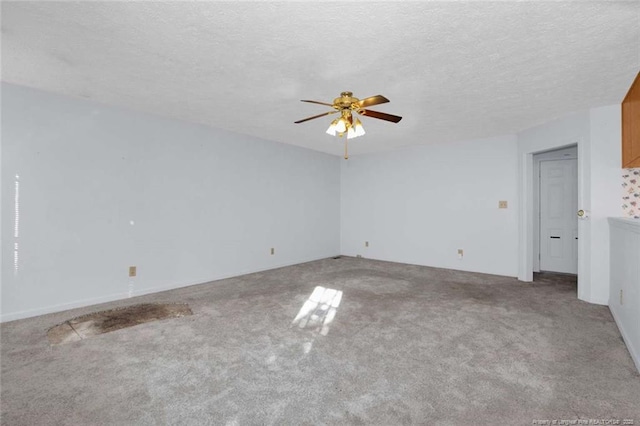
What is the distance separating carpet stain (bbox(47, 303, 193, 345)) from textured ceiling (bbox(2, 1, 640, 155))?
2388 millimetres

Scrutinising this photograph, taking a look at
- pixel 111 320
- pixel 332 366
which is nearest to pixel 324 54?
pixel 332 366

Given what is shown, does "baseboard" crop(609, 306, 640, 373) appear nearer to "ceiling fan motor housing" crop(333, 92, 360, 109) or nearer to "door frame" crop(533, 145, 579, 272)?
"door frame" crop(533, 145, 579, 272)

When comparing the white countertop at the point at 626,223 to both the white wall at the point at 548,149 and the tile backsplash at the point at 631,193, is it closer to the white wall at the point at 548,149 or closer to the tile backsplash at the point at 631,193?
the tile backsplash at the point at 631,193

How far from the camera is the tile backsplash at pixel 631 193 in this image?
3.37 metres

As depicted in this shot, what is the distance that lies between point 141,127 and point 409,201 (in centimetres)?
482

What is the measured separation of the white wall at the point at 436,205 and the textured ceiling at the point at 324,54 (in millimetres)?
1634

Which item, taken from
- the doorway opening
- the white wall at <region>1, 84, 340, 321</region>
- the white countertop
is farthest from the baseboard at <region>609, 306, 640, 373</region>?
the white wall at <region>1, 84, 340, 321</region>

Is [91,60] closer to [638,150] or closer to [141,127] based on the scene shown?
[141,127]

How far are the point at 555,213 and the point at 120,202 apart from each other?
6.79m

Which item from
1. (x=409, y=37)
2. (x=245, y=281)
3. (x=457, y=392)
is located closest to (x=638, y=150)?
(x=409, y=37)

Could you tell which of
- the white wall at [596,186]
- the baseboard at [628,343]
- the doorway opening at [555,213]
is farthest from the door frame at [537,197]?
the baseboard at [628,343]

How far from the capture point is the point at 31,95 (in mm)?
3125

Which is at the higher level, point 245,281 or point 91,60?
point 91,60

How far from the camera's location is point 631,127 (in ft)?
10.2
